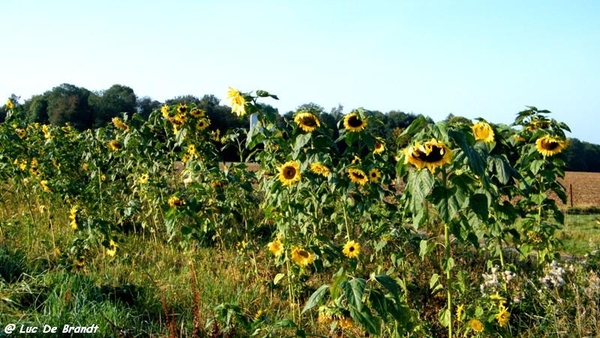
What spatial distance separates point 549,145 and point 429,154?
182 cm

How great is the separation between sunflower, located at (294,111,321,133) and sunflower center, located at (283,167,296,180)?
0.85 ft

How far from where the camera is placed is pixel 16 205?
6531mm

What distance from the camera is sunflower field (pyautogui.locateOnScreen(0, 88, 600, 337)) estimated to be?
2.25 meters

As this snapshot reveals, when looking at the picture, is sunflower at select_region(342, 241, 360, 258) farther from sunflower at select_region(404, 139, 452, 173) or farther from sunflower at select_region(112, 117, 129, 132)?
sunflower at select_region(112, 117, 129, 132)

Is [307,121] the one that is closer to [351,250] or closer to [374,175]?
[374,175]

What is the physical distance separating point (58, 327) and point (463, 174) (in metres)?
2.01

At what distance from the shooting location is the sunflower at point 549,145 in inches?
140

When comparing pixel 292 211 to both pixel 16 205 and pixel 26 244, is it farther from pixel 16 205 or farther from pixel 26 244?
pixel 16 205

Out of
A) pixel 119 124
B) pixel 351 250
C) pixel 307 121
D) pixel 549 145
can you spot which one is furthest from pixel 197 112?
pixel 549 145

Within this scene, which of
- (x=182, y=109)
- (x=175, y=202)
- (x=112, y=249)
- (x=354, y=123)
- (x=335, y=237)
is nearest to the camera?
(x=354, y=123)

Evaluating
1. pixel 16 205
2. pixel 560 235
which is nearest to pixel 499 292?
pixel 560 235

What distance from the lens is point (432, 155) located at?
2.12 meters

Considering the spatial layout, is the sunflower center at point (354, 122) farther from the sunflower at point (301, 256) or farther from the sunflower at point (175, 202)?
the sunflower at point (175, 202)

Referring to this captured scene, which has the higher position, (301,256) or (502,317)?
(301,256)
